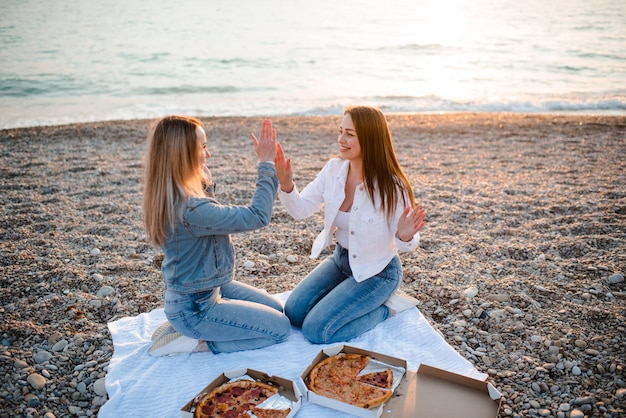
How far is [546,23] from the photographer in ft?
122

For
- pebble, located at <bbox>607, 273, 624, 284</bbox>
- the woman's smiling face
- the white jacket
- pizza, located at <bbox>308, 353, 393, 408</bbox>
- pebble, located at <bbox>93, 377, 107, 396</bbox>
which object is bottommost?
pebble, located at <bbox>93, 377, 107, 396</bbox>

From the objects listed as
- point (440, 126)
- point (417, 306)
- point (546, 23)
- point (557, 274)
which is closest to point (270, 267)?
point (417, 306)

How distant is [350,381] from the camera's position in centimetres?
304

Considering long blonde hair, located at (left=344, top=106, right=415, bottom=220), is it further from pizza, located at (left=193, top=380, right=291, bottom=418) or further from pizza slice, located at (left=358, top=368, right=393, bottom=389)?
pizza, located at (left=193, top=380, right=291, bottom=418)

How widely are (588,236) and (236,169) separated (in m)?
5.47

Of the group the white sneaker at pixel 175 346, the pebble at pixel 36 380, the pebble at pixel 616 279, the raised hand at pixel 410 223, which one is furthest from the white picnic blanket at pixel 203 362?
the pebble at pixel 616 279

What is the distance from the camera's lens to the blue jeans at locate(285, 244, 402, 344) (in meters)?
3.57

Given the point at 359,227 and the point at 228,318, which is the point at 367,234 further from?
the point at 228,318

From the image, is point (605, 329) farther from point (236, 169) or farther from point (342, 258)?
point (236, 169)

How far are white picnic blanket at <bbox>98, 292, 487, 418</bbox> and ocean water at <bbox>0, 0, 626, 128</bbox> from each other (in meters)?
12.0

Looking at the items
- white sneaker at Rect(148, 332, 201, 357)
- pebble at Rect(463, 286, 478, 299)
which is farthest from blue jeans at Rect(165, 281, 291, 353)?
pebble at Rect(463, 286, 478, 299)

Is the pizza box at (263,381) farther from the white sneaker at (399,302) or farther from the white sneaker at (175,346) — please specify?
the white sneaker at (399,302)

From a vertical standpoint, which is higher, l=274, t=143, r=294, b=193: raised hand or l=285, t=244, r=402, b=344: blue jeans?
l=274, t=143, r=294, b=193: raised hand

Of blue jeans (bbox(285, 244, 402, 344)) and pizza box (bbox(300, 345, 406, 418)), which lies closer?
pizza box (bbox(300, 345, 406, 418))
